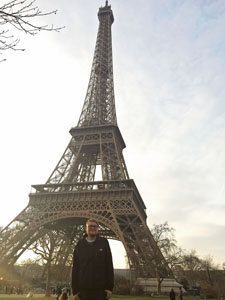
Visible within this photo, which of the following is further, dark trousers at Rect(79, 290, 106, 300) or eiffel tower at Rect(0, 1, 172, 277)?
eiffel tower at Rect(0, 1, 172, 277)

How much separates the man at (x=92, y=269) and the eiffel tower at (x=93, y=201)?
28.8 metres

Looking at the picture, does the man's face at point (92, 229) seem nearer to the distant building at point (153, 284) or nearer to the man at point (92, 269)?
the man at point (92, 269)

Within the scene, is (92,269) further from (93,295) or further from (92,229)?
(92,229)

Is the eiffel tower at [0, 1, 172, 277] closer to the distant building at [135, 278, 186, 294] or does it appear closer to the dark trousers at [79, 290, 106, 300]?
the distant building at [135, 278, 186, 294]

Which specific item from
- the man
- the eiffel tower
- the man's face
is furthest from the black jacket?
the eiffel tower

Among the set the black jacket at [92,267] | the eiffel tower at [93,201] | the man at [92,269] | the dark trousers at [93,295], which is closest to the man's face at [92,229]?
the man at [92,269]

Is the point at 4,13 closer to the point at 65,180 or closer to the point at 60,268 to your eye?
the point at 65,180

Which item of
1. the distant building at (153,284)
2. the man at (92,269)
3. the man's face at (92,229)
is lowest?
the man at (92,269)

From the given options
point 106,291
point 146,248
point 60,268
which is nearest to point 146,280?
point 146,248

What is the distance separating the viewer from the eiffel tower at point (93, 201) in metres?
34.7

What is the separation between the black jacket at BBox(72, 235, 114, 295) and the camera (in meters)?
5.09

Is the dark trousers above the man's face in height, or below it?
below

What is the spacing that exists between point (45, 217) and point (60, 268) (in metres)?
13.9

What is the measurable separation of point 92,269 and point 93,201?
112ft
